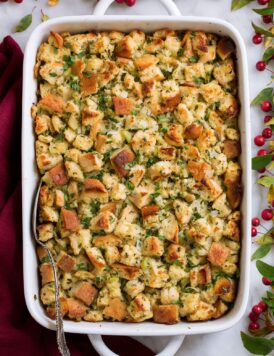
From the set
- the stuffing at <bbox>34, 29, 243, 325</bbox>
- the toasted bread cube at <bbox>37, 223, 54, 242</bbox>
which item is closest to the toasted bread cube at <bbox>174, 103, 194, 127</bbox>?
the stuffing at <bbox>34, 29, 243, 325</bbox>

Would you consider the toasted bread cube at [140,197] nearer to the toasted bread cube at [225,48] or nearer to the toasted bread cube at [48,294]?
the toasted bread cube at [48,294]

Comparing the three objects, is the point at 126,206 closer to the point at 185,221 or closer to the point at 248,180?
the point at 185,221

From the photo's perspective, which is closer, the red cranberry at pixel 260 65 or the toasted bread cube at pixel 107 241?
the toasted bread cube at pixel 107 241

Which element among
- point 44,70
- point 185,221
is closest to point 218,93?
point 185,221

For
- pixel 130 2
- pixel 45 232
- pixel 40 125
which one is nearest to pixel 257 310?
pixel 45 232

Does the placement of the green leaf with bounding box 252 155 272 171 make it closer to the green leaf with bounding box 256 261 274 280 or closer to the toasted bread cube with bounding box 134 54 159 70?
the green leaf with bounding box 256 261 274 280

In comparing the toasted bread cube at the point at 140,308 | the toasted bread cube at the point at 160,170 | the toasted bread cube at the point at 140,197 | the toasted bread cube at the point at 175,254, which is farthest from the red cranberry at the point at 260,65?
the toasted bread cube at the point at 140,308

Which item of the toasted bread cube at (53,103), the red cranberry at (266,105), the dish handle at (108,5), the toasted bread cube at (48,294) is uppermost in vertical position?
the dish handle at (108,5)
